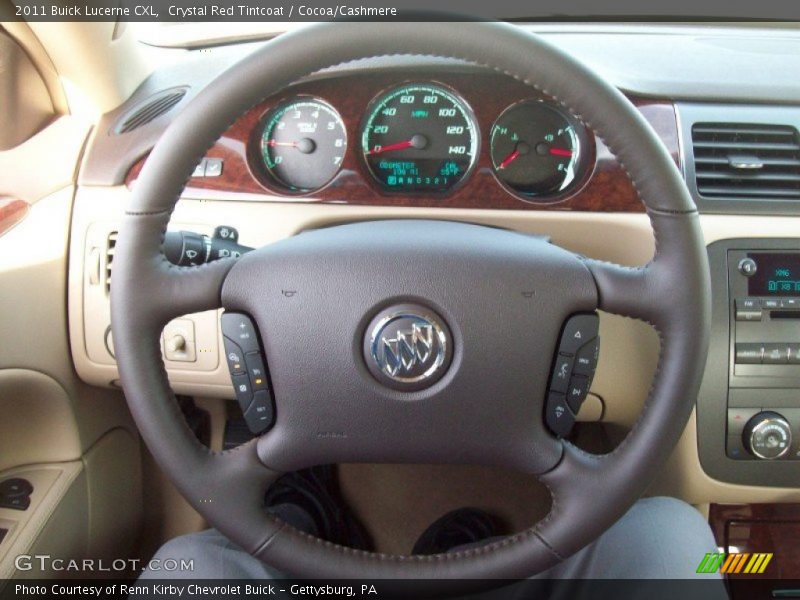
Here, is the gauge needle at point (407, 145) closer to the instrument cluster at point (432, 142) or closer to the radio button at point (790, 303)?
the instrument cluster at point (432, 142)

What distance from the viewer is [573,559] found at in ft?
3.92

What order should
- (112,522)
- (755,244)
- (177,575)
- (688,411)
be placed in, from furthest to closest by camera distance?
(112,522) → (755,244) → (177,575) → (688,411)

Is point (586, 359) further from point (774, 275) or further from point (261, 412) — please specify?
point (774, 275)

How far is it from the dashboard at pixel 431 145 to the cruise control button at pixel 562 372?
42 cm

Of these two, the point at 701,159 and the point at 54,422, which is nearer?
the point at 701,159

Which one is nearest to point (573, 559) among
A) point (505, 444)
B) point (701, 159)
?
point (505, 444)

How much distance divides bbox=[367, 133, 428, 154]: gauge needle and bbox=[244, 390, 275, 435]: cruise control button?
1.76 ft

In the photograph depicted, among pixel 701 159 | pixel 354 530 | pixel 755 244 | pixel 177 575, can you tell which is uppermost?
pixel 701 159

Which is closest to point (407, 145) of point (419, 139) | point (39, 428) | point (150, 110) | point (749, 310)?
point (419, 139)

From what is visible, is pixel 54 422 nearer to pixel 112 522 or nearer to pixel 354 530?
pixel 112 522

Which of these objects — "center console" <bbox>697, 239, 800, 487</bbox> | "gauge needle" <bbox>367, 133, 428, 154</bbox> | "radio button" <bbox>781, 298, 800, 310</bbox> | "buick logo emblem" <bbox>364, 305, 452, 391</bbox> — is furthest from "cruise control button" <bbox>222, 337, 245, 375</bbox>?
"radio button" <bbox>781, 298, 800, 310</bbox>

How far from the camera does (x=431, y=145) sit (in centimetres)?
138

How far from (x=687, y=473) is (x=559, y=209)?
52 cm

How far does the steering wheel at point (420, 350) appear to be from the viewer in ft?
3.08
